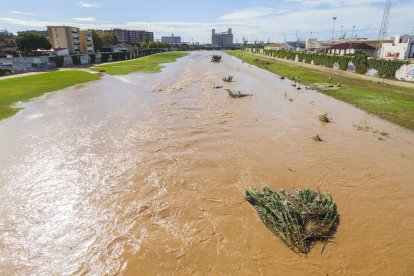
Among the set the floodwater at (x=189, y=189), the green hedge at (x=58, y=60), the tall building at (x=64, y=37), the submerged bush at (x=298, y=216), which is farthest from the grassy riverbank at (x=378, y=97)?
the tall building at (x=64, y=37)

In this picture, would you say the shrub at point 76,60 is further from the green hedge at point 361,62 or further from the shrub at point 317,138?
the shrub at point 317,138

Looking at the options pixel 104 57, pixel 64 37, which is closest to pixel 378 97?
pixel 104 57

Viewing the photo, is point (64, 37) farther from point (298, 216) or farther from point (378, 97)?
point (298, 216)

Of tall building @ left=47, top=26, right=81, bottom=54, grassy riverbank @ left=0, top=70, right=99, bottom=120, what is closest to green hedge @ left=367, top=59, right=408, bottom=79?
grassy riverbank @ left=0, top=70, right=99, bottom=120

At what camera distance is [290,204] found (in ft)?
30.6

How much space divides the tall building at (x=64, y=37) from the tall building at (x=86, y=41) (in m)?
2.58

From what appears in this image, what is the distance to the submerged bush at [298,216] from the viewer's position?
8375 millimetres

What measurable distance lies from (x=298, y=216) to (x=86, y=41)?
13735cm

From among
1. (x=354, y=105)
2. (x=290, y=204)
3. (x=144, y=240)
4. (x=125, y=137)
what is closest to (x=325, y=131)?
(x=354, y=105)

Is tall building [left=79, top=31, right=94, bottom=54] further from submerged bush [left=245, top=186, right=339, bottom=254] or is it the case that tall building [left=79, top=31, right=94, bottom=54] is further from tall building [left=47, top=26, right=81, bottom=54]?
submerged bush [left=245, top=186, right=339, bottom=254]

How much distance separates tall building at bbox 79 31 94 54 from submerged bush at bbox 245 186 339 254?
433 feet

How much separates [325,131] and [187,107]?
37.9ft

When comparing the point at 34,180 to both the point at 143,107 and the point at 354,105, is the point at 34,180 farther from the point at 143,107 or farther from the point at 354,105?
the point at 354,105

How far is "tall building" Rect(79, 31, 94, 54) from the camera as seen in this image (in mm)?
123562
